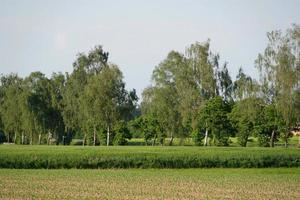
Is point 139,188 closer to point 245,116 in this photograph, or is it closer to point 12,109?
point 245,116

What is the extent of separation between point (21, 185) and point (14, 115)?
7170 cm

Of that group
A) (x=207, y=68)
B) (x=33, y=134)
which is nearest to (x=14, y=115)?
(x=33, y=134)

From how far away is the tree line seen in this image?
252 feet

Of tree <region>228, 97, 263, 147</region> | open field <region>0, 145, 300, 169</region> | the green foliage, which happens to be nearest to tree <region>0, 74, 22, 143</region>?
the green foliage

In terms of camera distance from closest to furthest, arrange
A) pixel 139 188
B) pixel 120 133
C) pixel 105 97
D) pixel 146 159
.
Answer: pixel 139 188 → pixel 146 159 → pixel 105 97 → pixel 120 133

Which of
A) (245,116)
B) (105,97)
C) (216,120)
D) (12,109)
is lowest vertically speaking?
(216,120)

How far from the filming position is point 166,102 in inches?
3531

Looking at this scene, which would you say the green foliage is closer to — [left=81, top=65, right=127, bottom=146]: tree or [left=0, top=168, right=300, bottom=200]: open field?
[left=81, top=65, right=127, bottom=146]: tree

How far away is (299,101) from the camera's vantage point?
69938mm

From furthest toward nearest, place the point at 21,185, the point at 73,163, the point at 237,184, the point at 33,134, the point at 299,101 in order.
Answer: the point at 33,134 < the point at 299,101 < the point at 73,163 < the point at 237,184 < the point at 21,185

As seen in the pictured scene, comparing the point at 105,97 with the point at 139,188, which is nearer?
the point at 139,188

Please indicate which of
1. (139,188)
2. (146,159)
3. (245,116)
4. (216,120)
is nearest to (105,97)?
(216,120)

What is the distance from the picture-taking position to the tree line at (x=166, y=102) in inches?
3029

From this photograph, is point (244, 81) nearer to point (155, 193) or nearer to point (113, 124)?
point (113, 124)
